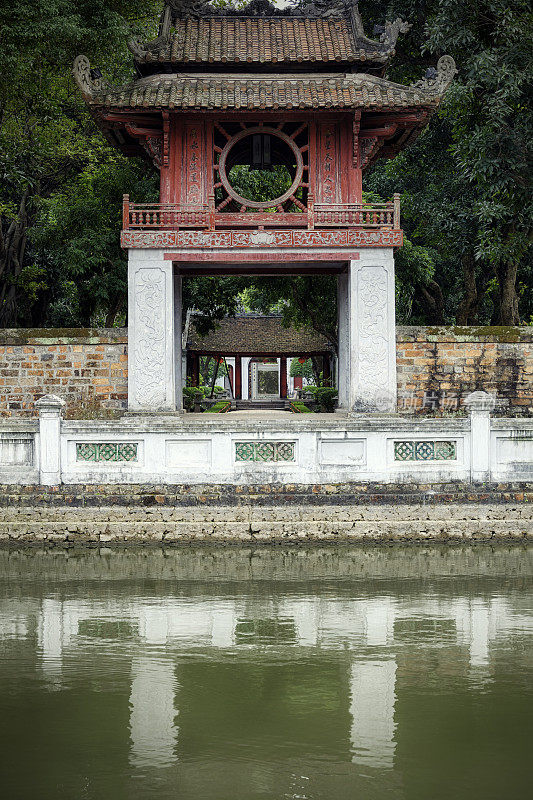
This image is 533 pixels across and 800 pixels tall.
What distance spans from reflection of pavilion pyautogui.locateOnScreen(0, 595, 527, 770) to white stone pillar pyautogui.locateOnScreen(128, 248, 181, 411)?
685 cm

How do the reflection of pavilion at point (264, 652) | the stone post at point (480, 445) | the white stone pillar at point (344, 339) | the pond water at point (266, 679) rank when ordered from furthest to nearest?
the white stone pillar at point (344, 339)
the stone post at point (480, 445)
the reflection of pavilion at point (264, 652)
the pond water at point (266, 679)

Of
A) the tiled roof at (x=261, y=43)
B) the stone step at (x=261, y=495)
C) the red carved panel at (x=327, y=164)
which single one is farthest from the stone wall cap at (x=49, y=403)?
the tiled roof at (x=261, y=43)

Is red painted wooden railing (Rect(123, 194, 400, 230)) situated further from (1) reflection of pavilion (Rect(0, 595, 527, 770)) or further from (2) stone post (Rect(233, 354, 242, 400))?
(2) stone post (Rect(233, 354, 242, 400))

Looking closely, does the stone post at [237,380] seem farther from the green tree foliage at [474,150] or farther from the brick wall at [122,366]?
the brick wall at [122,366]

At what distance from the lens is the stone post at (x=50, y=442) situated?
460 inches

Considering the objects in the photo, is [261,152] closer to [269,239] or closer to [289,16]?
[269,239]

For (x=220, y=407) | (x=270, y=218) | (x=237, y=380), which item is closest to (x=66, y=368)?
(x=270, y=218)

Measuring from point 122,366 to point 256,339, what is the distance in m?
21.1

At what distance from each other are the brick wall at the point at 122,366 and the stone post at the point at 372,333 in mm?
551

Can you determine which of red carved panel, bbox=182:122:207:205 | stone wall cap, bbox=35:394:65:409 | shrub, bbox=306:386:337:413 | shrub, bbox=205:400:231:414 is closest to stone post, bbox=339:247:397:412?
red carved panel, bbox=182:122:207:205

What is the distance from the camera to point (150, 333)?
50.4 feet

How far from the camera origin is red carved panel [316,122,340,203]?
16188 mm

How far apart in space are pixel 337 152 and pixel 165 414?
5843 mm

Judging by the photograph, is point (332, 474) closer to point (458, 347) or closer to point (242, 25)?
point (458, 347)
